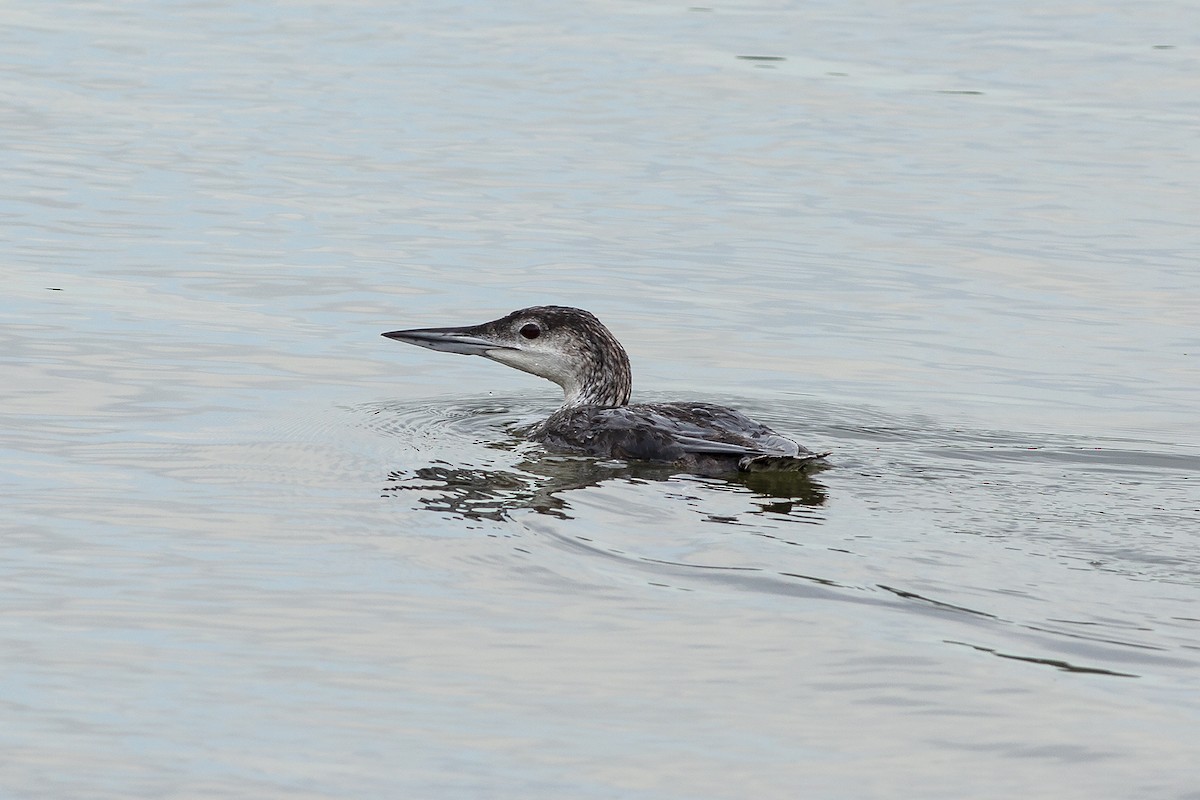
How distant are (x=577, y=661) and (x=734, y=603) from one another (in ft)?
2.60

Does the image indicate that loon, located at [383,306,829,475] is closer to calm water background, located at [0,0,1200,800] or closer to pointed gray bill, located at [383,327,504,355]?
pointed gray bill, located at [383,327,504,355]

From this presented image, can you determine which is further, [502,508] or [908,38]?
[908,38]

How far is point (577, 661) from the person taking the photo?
6199mm

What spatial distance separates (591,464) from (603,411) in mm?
631

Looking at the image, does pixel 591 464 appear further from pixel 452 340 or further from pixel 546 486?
pixel 452 340

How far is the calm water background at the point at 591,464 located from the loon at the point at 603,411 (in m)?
0.27

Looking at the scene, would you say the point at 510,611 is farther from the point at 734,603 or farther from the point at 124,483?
the point at 124,483

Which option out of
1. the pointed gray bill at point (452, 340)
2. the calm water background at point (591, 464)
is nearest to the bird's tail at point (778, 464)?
the calm water background at point (591, 464)

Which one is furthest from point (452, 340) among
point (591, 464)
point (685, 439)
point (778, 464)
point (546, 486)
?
point (778, 464)

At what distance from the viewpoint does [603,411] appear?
9648 millimetres

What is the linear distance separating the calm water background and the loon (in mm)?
270

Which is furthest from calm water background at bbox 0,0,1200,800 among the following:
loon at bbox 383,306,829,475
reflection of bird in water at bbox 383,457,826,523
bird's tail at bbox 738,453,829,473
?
loon at bbox 383,306,829,475

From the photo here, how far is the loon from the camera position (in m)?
8.86

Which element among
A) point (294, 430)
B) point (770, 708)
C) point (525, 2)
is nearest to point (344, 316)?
point (294, 430)
